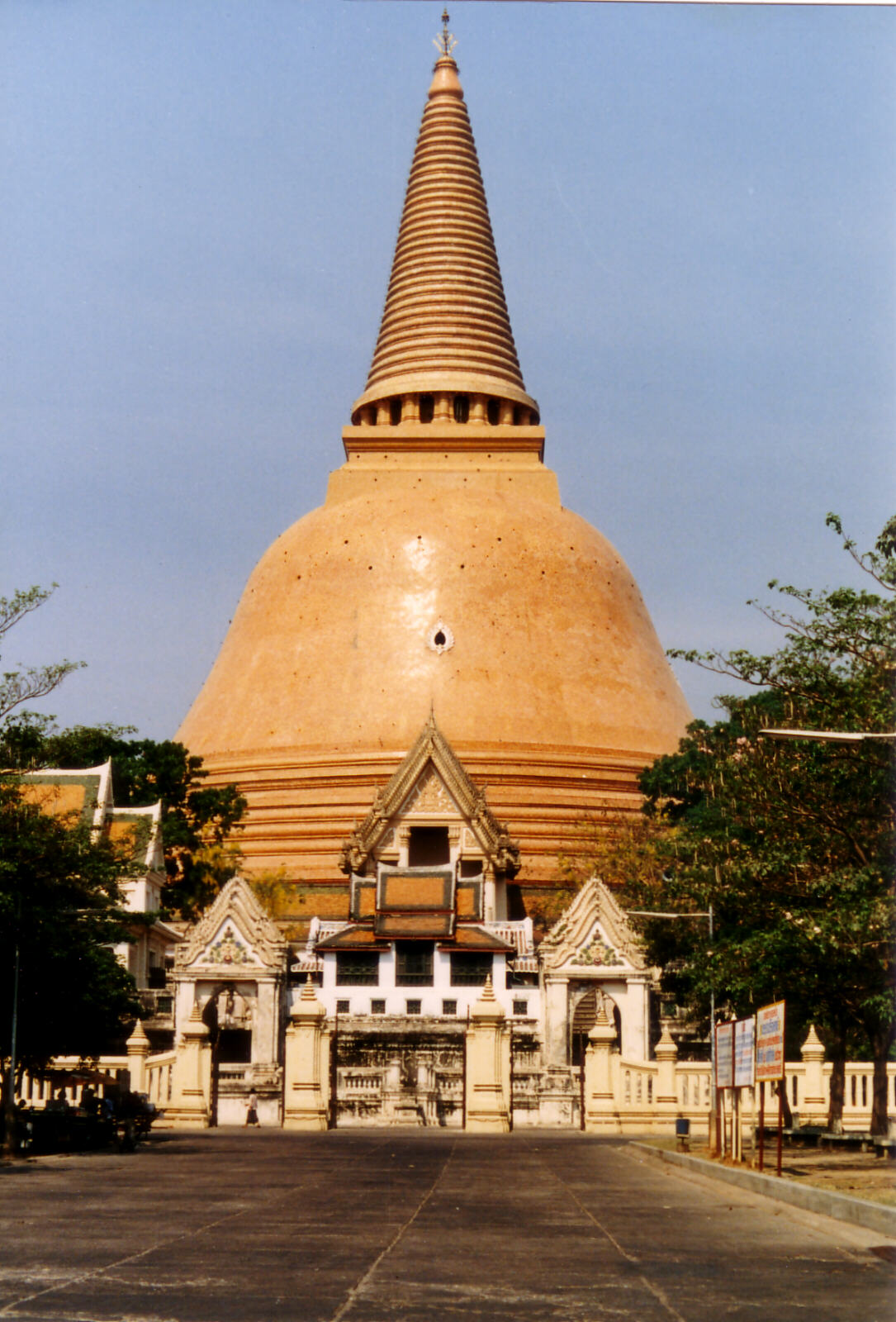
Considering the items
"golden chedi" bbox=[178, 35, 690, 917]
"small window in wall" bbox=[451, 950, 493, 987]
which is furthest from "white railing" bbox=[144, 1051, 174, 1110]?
"golden chedi" bbox=[178, 35, 690, 917]

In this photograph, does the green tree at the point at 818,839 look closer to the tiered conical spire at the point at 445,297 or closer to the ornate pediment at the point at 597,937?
the ornate pediment at the point at 597,937

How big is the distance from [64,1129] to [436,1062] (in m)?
9.38

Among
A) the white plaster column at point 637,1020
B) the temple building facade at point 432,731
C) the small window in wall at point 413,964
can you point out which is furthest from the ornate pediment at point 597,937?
the small window in wall at point 413,964

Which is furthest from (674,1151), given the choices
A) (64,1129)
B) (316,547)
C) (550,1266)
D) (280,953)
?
(316,547)

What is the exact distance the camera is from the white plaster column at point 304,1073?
31.8 m

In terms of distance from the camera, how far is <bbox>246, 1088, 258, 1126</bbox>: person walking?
Answer: 32.8 metres

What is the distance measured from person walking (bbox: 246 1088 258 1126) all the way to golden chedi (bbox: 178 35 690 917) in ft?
39.6

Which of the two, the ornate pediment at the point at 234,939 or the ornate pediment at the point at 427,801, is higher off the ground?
Answer: the ornate pediment at the point at 427,801

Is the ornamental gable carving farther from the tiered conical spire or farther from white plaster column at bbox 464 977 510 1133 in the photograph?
the tiered conical spire

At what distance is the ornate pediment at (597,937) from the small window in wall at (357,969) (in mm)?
3736

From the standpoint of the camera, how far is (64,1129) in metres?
25.7

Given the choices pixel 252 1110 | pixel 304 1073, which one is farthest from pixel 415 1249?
pixel 252 1110

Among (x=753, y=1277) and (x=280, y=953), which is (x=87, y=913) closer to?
(x=280, y=953)

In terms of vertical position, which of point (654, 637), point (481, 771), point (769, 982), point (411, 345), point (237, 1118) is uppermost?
point (411, 345)
